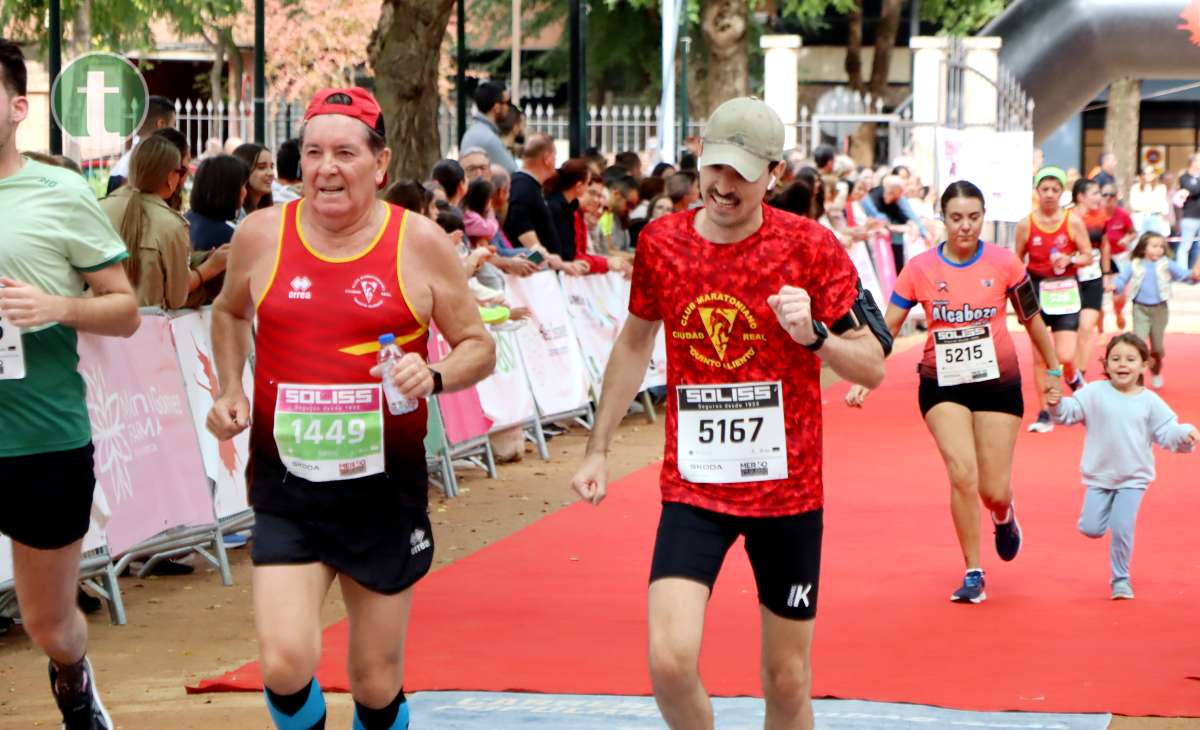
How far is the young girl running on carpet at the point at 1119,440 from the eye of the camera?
817cm

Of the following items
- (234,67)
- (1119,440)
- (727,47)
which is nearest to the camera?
(1119,440)

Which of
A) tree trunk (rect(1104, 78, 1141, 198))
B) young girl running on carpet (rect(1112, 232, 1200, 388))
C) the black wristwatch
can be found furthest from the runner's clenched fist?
tree trunk (rect(1104, 78, 1141, 198))

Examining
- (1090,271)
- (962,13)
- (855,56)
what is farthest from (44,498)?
(855,56)

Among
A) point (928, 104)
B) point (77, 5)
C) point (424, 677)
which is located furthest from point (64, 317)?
point (928, 104)

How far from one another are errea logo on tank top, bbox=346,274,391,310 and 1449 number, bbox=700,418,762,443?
2.97 ft

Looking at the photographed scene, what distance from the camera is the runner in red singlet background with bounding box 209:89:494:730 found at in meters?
4.80

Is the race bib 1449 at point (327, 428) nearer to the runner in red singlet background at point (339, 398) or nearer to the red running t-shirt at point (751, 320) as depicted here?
the runner in red singlet background at point (339, 398)

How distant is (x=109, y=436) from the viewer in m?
7.95

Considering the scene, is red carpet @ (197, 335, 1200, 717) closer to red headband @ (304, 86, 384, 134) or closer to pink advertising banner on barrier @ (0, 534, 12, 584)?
pink advertising banner on barrier @ (0, 534, 12, 584)

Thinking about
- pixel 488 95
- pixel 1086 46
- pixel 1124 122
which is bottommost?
pixel 488 95

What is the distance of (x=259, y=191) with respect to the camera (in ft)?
34.7

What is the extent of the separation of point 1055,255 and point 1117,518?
6.63m

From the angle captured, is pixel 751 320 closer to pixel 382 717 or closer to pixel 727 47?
pixel 382 717

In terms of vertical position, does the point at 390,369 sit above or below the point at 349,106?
below
